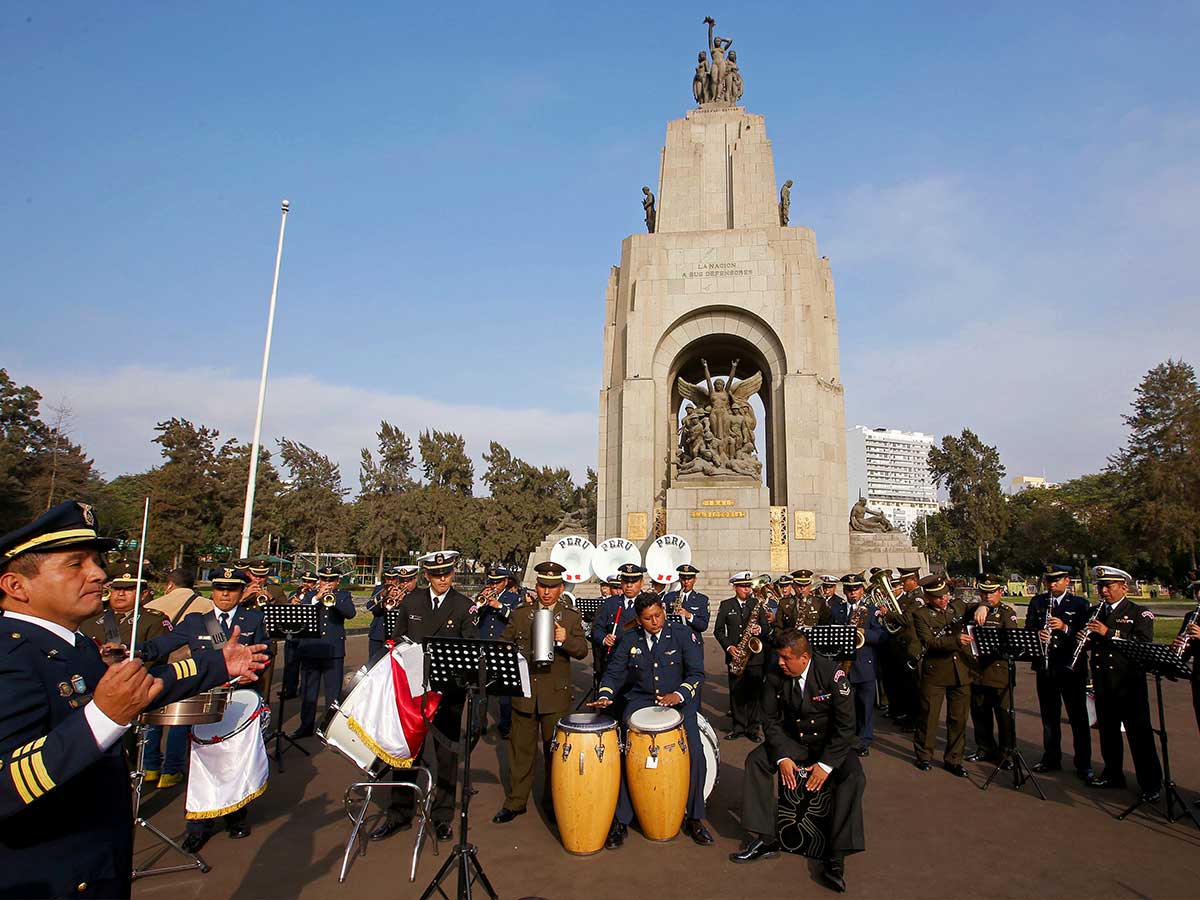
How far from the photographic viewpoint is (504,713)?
9875 millimetres

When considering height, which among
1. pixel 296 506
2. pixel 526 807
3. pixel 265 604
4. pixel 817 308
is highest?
pixel 817 308

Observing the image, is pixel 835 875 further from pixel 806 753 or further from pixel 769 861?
pixel 806 753

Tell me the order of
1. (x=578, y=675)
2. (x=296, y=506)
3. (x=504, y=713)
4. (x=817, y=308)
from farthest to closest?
(x=296, y=506) → (x=817, y=308) → (x=578, y=675) → (x=504, y=713)

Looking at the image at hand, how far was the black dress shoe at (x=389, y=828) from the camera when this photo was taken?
19.8 ft

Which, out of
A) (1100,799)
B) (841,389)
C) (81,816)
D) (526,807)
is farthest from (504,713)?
(841,389)

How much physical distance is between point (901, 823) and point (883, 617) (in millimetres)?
4190

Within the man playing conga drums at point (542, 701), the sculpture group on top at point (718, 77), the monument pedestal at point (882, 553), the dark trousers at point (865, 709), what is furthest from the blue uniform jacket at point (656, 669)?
the sculpture group on top at point (718, 77)

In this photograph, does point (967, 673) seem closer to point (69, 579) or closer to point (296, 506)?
point (69, 579)

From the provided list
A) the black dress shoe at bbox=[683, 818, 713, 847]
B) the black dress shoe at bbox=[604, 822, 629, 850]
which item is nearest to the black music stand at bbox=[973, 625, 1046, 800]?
the black dress shoe at bbox=[683, 818, 713, 847]

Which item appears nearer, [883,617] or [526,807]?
[526,807]

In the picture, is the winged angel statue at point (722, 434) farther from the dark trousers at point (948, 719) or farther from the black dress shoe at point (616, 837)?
the black dress shoe at point (616, 837)

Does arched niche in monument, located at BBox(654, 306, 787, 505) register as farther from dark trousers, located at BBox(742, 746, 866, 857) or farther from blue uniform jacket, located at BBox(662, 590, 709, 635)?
dark trousers, located at BBox(742, 746, 866, 857)

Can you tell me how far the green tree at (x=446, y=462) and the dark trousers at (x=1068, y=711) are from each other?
173 ft

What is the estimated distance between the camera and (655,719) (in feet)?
19.3
